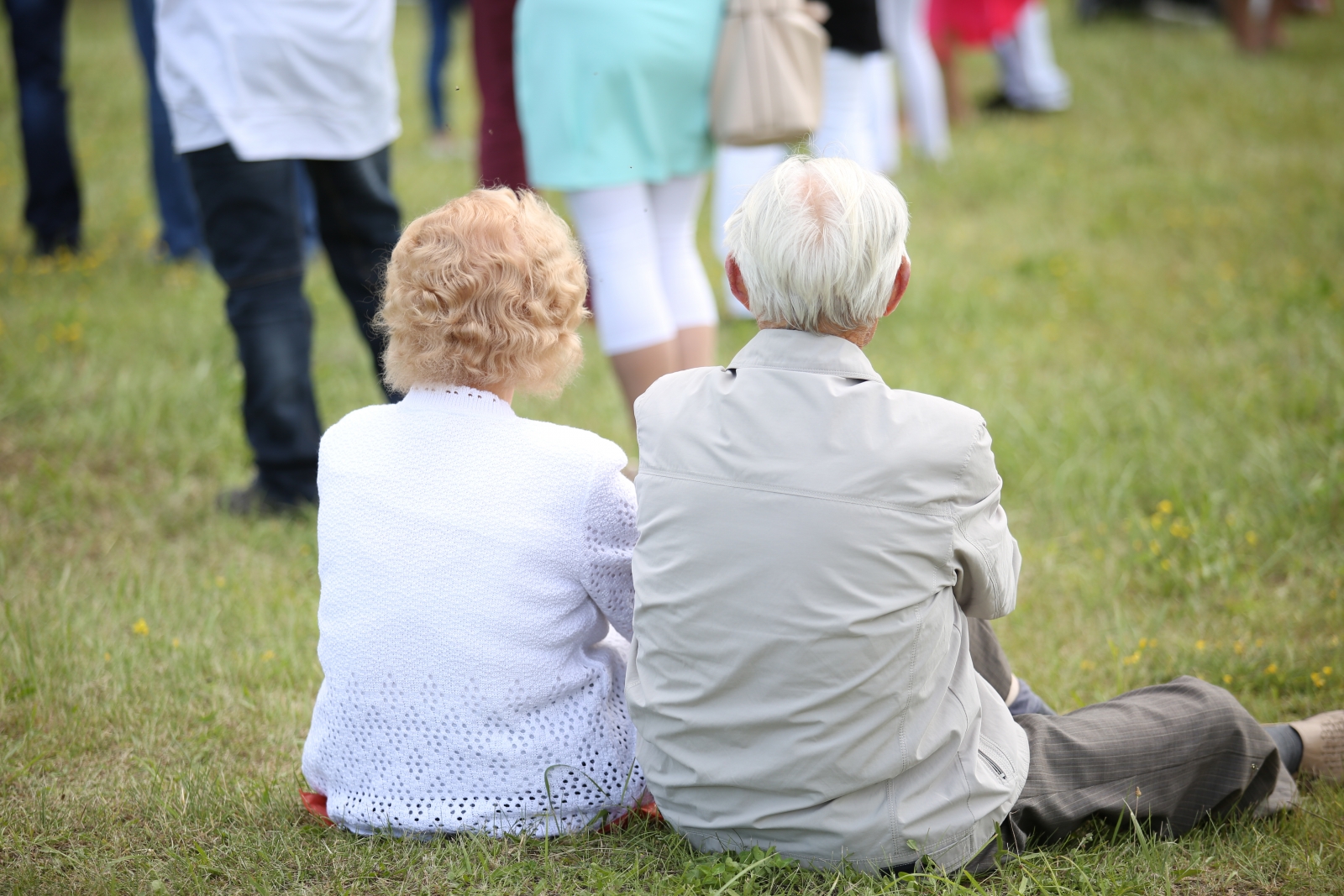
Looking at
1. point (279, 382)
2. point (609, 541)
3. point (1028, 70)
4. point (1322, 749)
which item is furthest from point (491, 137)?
point (1028, 70)

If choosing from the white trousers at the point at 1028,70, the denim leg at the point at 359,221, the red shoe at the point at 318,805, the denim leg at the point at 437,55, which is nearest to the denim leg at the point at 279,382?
the denim leg at the point at 359,221

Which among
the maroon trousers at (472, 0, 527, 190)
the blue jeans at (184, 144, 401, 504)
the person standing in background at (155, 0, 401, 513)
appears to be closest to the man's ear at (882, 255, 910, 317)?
the person standing in background at (155, 0, 401, 513)

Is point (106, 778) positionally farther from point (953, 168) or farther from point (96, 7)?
point (96, 7)

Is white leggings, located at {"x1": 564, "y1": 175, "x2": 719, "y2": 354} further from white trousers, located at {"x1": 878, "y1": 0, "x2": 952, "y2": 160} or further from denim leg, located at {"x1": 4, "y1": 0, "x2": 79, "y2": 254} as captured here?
white trousers, located at {"x1": 878, "y1": 0, "x2": 952, "y2": 160}

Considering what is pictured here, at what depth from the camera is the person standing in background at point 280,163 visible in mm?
2787

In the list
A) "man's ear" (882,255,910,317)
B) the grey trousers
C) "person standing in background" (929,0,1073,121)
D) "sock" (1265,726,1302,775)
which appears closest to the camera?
"man's ear" (882,255,910,317)

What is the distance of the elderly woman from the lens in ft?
5.68

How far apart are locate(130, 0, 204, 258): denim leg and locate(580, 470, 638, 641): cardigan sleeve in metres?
3.48

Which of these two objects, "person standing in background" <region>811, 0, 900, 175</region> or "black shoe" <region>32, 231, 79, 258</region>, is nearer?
"person standing in background" <region>811, 0, 900, 175</region>

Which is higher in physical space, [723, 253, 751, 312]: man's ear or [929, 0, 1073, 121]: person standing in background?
[723, 253, 751, 312]: man's ear

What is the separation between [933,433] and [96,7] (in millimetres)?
13586

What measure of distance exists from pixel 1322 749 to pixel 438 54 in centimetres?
653

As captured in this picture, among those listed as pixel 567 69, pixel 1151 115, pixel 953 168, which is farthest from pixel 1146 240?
pixel 567 69

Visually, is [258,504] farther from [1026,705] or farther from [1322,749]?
[1322,749]
